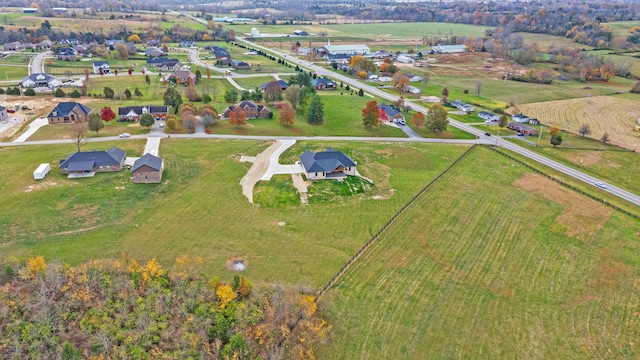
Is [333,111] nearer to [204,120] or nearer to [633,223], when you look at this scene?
[204,120]

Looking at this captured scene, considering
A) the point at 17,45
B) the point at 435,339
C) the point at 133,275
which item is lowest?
the point at 435,339

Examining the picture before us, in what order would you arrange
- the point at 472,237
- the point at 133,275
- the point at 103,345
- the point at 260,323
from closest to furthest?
the point at 103,345
the point at 260,323
the point at 133,275
the point at 472,237

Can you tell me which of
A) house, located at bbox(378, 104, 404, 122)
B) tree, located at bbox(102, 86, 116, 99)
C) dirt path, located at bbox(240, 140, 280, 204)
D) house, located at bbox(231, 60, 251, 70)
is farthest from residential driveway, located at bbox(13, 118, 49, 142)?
house, located at bbox(231, 60, 251, 70)

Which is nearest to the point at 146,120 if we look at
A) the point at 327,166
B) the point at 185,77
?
the point at 327,166

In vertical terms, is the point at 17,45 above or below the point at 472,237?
above

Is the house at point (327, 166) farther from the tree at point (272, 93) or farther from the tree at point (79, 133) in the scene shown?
the tree at point (272, 93)

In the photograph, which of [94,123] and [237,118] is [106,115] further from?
[237,118]

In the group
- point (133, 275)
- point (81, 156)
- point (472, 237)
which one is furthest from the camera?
point (81, 156)

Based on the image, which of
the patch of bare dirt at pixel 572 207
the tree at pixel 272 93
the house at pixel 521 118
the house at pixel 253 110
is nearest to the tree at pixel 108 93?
the house at pixel 253 110

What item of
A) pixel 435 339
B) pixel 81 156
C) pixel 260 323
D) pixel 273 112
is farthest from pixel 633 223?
pixel 81 156
